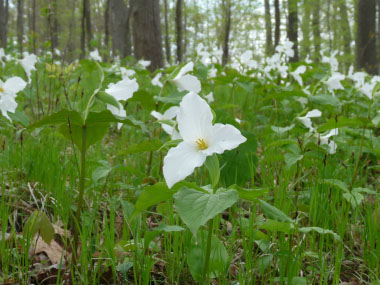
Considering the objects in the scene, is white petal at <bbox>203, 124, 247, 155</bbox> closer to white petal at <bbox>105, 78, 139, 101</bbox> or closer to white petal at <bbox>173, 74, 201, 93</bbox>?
white petal at <bbox>105, 78, 139, 101</bbox>

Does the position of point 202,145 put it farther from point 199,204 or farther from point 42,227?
point 42,227

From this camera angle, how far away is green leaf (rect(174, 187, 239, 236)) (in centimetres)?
78

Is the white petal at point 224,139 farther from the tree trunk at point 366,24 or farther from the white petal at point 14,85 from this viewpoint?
the tree trunk at point 366,24

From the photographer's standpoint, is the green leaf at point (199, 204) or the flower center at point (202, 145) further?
the flower center at point (202, 145)

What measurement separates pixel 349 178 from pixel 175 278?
3.90 ft

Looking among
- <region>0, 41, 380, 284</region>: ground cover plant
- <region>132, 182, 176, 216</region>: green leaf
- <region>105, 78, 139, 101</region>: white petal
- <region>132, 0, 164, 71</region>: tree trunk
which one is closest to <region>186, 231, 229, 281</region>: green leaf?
<region>0, 41, 380, 284</region>: ground cover plant

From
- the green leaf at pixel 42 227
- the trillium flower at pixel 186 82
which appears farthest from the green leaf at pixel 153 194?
the trillium flower at pixel 186 82

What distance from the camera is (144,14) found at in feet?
20.0

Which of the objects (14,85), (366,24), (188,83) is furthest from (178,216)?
(366,24)

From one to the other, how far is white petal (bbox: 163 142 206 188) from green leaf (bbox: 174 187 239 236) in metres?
0.04

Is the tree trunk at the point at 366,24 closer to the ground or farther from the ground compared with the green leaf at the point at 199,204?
farther from the ground

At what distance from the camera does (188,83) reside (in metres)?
1.65

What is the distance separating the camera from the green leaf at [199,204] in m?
0.78

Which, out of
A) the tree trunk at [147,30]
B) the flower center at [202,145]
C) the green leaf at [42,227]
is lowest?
the green leaf at [42,227]
